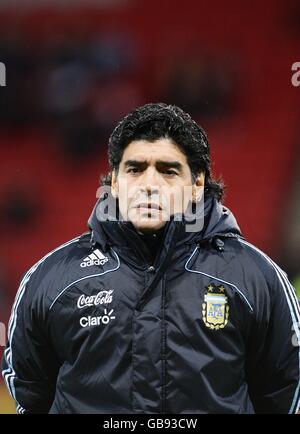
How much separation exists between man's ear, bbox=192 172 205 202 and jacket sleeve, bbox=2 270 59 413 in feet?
1.36

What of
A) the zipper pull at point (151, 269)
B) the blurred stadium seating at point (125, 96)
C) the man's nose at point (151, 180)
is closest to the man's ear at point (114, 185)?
the man's nose at point (151, 180)

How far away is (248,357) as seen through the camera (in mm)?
1731

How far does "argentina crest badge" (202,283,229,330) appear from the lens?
1.65 m

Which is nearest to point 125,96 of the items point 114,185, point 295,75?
point 295,75

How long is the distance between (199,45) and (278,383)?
7.10 feet

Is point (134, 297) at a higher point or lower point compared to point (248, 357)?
higher

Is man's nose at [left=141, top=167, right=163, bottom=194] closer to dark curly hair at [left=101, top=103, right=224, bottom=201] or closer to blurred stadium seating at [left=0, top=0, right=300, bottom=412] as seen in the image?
dark curly hair at [left=101, top=103, right=224, bottom=201]

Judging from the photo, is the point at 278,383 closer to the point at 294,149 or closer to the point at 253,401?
the point at 253,401

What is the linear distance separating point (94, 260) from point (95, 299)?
3.9 inches

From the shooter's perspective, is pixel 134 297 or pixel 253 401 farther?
pixel 253 401
